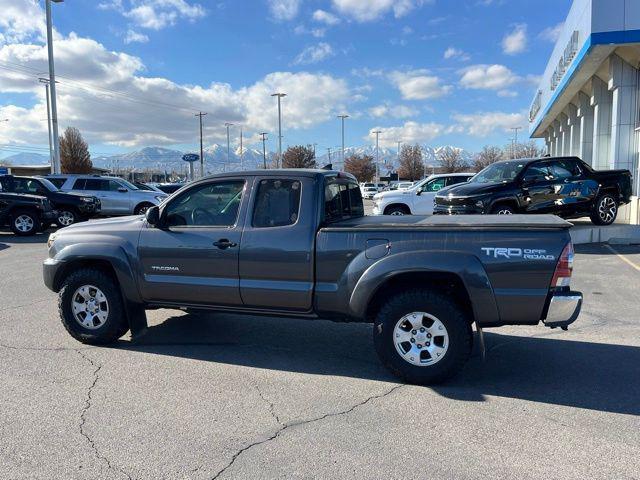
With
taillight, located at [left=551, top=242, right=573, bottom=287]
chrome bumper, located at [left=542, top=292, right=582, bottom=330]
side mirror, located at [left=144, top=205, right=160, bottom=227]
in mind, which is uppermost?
side mirror, located at [left=144, top=205, right=160, bottom=227]

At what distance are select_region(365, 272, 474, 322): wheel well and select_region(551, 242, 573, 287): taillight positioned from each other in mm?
695

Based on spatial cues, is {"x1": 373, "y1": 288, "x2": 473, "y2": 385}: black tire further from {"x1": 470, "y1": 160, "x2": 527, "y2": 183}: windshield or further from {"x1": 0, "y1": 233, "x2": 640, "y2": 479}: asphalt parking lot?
{"x1": 470, "y1": 160, "x2": 527, "y2": 183}: windshield

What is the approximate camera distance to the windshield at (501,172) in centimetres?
1248

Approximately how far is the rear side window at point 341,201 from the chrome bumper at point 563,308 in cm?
209

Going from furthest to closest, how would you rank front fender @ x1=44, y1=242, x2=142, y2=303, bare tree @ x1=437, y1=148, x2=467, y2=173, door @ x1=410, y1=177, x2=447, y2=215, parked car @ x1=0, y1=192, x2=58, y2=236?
bare tree @ x1=437, y1=148, x2=467, y2=173, door @ x1=410, y1=177, x2=447, y2=215, parked car @ x1=0, y1=192, x2=58, y2=236, front fender @ x1=44, y1=242, x2=142, y2=303

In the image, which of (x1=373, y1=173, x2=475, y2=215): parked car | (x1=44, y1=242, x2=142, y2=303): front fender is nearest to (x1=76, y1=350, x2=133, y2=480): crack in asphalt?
(x1=44, y1=242, x2=142, y2=303): front fender

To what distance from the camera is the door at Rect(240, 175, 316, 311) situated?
15.6 ft

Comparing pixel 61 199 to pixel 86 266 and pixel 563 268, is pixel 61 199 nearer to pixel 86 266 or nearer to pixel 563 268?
pixel 86 266

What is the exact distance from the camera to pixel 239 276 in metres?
4.96

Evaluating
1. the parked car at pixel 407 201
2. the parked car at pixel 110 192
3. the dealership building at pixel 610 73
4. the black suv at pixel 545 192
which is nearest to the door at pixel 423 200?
the parked car at pixel 407 201

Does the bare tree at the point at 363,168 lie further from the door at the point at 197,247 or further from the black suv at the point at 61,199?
the door at the point at 197,247

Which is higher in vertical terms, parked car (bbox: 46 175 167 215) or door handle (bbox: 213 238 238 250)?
parked car (bbox: 46 175 167 215)

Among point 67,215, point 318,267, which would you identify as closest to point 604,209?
point 318,267

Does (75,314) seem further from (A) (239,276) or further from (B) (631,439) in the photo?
(B) (631,439)
